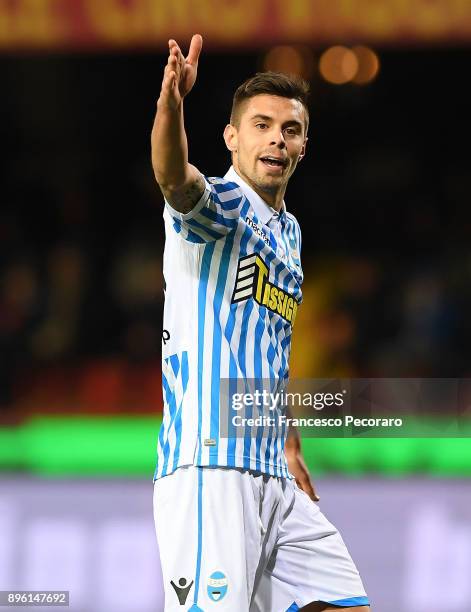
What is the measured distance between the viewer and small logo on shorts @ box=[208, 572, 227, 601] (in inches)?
97.1

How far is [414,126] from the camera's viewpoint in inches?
312

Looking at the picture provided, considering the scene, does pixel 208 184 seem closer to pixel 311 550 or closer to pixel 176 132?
pixel 176 132

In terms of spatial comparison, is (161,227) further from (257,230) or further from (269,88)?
(257,230)

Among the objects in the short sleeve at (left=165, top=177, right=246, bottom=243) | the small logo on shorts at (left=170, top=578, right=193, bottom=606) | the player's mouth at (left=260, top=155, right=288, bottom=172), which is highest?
the player's mouth at (left=260, top=155, right=288, bottom=172)


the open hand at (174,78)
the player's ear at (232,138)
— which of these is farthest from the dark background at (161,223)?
the open hand at (174,78)

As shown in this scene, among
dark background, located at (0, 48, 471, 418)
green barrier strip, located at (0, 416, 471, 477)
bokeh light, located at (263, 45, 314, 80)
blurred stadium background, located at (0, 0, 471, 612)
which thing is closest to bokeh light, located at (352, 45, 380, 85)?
blurred stadium background, located at (0, 0, 471, 612)

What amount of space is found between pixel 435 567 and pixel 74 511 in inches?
59.5

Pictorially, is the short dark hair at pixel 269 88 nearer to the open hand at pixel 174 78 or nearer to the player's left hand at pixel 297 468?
the open hand at pixel 174 78

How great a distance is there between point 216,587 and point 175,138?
0.91 m

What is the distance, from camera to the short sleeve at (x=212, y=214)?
2.48 metres

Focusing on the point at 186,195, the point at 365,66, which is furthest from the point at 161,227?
the point at 186,195

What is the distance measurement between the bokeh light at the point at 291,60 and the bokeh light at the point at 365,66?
12.7 inches

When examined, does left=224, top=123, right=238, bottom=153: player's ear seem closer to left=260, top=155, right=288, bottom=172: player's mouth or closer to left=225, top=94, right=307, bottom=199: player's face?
left=225, top=94, right=307, bottom=199: player's face

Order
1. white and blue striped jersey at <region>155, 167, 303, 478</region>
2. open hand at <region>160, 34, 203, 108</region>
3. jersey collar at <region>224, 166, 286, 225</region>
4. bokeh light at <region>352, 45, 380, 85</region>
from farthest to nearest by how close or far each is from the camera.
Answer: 1. bokeh light at <region>352, 45, 380, 85</region>
2. jersey collar at <region>224, 166, 286, 225</region>
3. white and blue striped jersey at <region>155, 167, 303, 478</region>
4. open hand at <region>160, 34, 203, 108</region>
